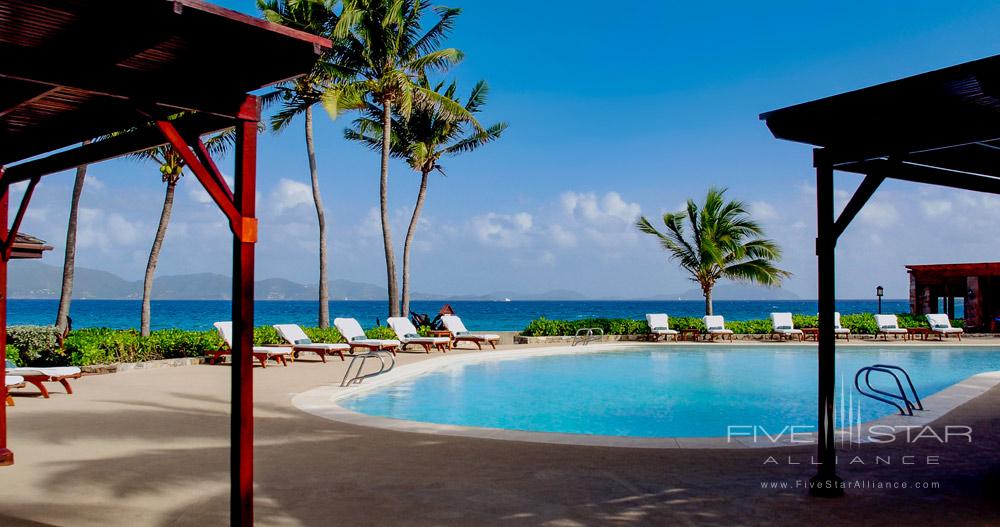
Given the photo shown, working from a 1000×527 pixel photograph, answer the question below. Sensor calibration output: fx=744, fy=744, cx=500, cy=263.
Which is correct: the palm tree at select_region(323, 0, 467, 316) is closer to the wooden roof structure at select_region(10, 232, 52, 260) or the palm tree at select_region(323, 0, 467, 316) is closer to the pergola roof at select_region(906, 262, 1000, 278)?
the wooden roof structure at select_region(10, 232, 52, 260)

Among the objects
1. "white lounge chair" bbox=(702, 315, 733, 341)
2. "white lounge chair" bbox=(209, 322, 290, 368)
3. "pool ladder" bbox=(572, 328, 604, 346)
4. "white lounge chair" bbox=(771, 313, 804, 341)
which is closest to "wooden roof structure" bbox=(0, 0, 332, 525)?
"white lounge chair" bbox=(209, 322, 290, 368)

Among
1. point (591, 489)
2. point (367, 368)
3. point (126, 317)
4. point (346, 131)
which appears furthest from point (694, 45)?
point (126, 317)

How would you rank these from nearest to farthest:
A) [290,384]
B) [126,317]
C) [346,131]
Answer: [290,384] → [346,131] → [126,317]

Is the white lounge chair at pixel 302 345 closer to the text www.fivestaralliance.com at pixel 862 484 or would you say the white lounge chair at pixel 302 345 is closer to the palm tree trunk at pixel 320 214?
the palm tree trunk at pixel 320 214

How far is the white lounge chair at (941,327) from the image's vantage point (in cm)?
2266

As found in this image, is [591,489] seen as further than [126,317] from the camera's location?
No

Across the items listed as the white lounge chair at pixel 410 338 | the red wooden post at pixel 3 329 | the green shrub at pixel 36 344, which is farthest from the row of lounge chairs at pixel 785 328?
the red wooden post at pixel 3 329

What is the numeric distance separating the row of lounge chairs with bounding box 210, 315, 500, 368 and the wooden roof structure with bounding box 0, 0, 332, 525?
910 centimetres

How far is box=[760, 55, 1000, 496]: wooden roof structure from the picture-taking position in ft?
14.8

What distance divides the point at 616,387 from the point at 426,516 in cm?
919

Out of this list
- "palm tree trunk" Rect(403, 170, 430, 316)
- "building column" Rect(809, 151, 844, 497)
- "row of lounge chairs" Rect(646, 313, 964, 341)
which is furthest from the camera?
"palm tree trunk" Rect(403, 170, 430, 316)

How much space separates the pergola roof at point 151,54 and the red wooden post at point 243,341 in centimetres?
42

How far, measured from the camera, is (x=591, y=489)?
5184mm

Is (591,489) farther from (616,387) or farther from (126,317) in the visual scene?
(126,317)
